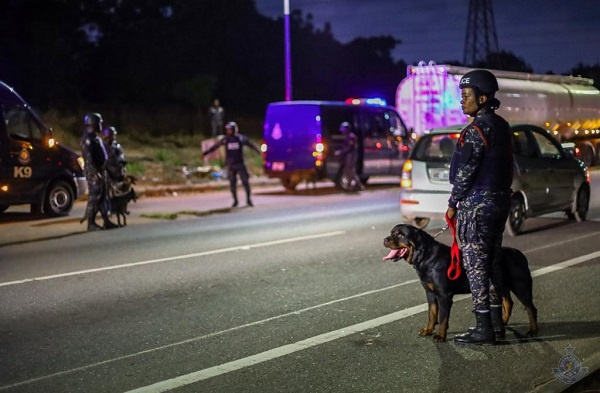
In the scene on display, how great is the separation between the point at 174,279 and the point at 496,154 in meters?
4.27

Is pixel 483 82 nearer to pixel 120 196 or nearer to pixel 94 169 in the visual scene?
pixel 94 169

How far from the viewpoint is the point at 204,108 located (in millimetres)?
41406

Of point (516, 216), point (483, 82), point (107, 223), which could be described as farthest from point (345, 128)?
point (483, 82)

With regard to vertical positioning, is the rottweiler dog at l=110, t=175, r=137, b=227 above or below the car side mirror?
below

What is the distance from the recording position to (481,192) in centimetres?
574

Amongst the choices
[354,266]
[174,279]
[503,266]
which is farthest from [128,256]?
[503,266]

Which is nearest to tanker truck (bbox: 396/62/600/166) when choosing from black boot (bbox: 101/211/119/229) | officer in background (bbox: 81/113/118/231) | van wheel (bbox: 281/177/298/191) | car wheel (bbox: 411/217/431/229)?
van wheel (bbox: 281/177/298/191)

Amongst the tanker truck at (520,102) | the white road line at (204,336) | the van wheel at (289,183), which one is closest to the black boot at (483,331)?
the white road line at (204,336)

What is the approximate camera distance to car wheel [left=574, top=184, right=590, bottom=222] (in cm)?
1338

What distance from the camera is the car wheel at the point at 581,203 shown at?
13383 mm

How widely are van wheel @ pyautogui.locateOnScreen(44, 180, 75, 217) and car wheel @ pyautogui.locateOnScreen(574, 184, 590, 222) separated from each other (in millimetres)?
9030

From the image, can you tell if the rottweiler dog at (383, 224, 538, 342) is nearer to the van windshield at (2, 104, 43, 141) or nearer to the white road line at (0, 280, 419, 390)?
the white road line at (0, 280, 419, 390)

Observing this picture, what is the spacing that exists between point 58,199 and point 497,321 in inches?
437

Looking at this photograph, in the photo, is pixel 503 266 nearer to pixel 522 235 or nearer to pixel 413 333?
pixel 413 333
